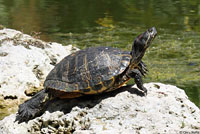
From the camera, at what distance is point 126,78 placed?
3.91 m

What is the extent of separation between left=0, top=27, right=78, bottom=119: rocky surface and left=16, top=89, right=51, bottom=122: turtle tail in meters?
0.98

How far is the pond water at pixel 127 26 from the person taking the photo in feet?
24.3

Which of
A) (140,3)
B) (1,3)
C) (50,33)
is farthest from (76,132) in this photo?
(1,3)

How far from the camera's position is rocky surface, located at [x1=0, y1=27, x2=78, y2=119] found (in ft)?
16.4

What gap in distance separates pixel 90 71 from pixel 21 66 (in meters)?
1.97

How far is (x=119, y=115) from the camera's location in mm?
3666

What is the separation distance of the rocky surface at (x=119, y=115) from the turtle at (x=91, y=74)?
0.40 ft

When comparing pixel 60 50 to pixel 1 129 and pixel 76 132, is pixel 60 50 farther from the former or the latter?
pixel 76 132

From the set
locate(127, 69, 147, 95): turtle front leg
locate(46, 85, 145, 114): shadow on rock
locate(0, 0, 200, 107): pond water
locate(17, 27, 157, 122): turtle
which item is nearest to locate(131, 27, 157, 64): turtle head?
locate(17, 27, 157, 122): turtle

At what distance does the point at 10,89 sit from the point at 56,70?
128 cm

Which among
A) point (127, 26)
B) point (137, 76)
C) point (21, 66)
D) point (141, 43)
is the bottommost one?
point (127, 26)

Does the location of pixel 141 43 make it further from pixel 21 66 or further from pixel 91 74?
pixel 21 66

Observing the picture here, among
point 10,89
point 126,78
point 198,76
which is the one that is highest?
point 126,78

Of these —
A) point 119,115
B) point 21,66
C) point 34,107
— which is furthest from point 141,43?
point 21,66
